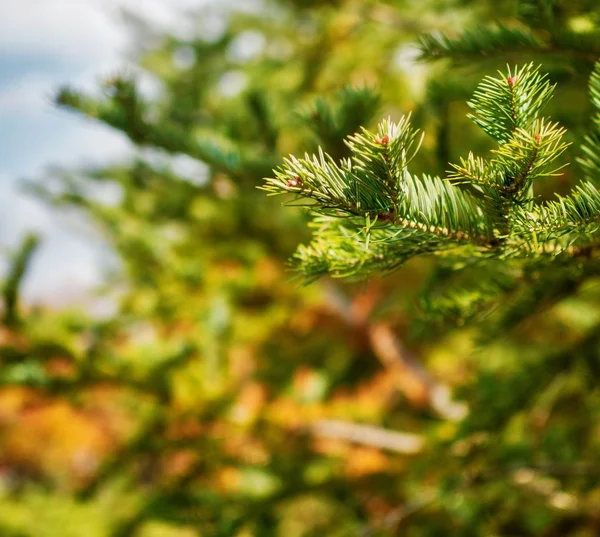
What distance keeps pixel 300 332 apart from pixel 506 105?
5436 mm

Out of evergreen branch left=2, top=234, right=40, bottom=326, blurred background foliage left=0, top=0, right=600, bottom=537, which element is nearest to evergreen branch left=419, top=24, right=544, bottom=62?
blurred background foliage left=0, top=0, right=600, bottom=537

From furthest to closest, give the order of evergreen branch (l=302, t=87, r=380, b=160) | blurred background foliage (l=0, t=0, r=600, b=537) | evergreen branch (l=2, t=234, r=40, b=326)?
evergreen branch (l=2, t=234, r=40, b=326) → blurred background foliage (l=0, t=0, r=600, b=537) → evergreen branch (l=302, t=87, r=380, b=160)

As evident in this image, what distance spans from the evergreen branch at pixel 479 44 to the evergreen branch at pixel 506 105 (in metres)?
0.57

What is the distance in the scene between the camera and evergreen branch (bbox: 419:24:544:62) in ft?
3.81

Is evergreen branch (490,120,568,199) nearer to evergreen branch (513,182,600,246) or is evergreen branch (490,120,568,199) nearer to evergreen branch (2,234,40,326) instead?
evergreen branch (513,182,600,246)

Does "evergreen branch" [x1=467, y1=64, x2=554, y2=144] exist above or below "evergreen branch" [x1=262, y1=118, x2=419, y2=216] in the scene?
above

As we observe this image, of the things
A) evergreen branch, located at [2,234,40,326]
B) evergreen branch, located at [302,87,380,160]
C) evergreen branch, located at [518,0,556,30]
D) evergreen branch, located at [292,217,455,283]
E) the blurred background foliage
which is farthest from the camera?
evergreen branch, located at [2,234,40,326]

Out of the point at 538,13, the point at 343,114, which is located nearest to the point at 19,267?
the point at 343,114

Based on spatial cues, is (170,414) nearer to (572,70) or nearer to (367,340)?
(572,70)

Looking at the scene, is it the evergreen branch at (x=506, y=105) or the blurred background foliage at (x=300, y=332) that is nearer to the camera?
the evergreen branch at (x=506, y=105)

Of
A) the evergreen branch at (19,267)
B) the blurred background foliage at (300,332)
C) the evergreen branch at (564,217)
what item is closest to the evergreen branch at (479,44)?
the blurred background foliage at (300,332)

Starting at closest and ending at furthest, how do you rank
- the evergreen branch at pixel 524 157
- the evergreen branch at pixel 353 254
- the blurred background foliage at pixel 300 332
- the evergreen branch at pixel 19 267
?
the evergreen branch at pixel 524 157 → the evergreen branch at pixel 353 254 → the blurred background foliage at pixel 300 332 → the evergreen branch at pixel 19 267

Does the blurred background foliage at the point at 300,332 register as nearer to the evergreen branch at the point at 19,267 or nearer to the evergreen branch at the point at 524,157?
the evergreen branch at the point at 19,267

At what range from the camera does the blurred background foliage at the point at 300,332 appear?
136 centimetres
